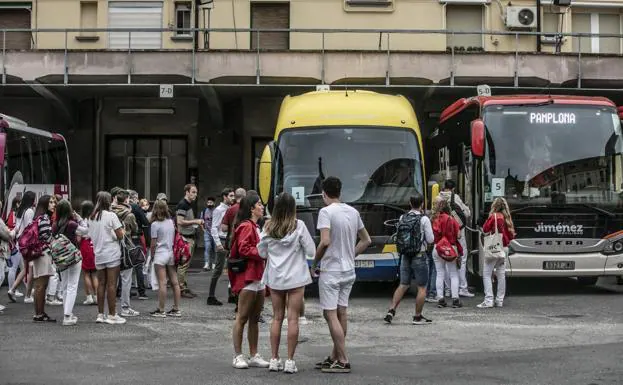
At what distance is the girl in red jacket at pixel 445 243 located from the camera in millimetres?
14258

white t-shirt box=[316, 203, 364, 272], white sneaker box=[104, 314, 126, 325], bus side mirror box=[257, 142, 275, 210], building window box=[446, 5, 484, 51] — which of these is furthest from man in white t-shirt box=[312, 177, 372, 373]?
building window box=[446, 5, 484, 51]

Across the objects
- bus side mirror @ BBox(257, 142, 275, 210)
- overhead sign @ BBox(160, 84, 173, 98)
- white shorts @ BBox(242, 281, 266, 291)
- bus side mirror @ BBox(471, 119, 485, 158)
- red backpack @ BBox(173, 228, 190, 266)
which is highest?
overhead sign @ BBox(160, 84, 173, 98)

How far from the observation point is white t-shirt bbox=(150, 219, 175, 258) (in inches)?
510

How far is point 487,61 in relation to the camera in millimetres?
24906

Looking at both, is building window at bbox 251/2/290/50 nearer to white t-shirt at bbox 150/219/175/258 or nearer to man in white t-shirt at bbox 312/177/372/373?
white t-shirt at bbox 150/219/175/258

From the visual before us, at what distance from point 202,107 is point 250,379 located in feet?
68.2

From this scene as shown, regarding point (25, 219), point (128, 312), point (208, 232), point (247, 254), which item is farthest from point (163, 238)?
point (208, 232)

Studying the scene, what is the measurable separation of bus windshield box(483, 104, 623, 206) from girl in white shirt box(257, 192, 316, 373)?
7300 millimetres

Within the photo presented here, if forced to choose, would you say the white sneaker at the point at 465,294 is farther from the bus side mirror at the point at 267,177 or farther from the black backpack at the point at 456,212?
the bus side mirror at the point at 267,177

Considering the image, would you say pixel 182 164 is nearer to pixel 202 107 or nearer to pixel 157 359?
pixel 202 107

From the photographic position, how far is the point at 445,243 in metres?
14.3

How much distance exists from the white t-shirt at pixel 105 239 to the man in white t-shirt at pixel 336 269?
393 cm

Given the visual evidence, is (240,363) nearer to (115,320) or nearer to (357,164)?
(115,320)

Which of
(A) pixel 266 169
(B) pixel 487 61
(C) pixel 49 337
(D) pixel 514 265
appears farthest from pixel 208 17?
(C) pixel 49 337
